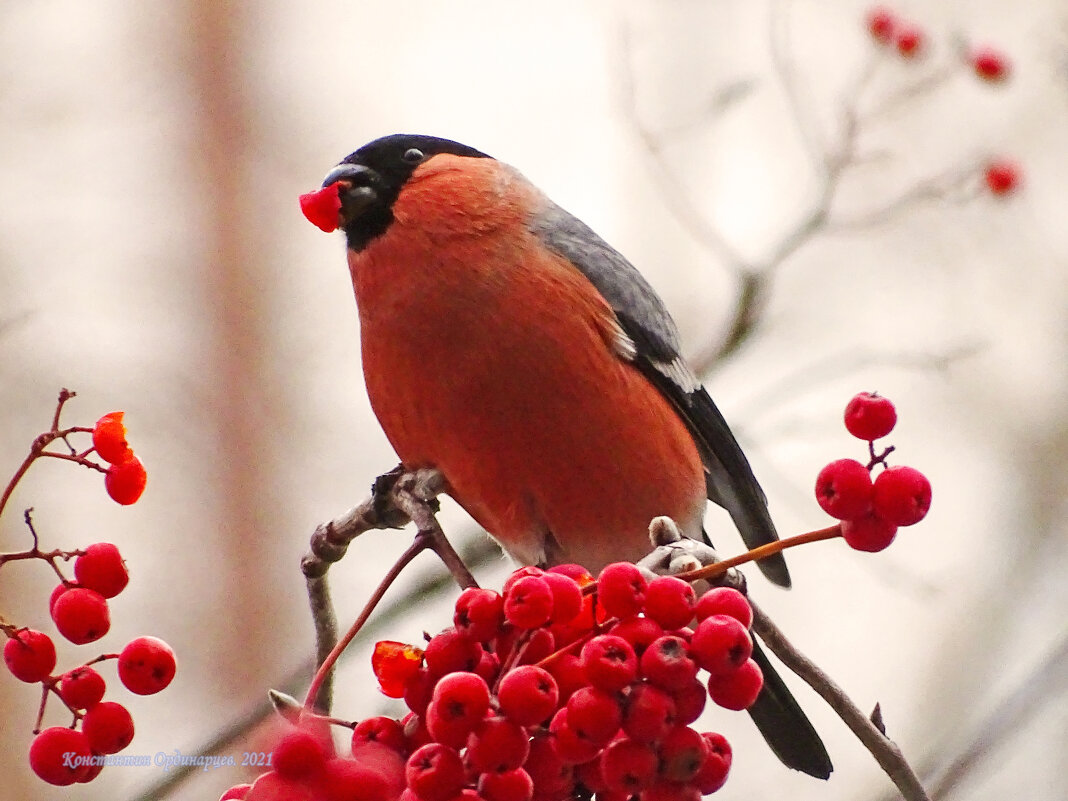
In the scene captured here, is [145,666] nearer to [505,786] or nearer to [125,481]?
[125,481]

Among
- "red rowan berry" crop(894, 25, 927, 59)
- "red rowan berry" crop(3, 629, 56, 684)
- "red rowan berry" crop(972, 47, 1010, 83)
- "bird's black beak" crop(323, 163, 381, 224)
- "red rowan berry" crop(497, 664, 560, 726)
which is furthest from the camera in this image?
"red rowan berry" crop(972, 47, 1010, 83)

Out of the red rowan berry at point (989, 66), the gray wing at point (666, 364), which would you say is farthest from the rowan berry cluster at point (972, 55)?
the gray wing at point (666, 364)

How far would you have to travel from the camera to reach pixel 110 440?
146 centimetres

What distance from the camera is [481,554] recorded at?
2781 mm

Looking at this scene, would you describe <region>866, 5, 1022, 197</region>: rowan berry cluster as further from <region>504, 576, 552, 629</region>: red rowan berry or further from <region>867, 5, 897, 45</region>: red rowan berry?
<region>504, 576, 552, 629</region>: red rowan berry

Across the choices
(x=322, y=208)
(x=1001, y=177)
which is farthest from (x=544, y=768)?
(x=1001, y=177)

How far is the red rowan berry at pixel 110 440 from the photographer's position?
1458 mm

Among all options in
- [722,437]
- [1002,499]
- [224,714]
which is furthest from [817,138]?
[224,714]

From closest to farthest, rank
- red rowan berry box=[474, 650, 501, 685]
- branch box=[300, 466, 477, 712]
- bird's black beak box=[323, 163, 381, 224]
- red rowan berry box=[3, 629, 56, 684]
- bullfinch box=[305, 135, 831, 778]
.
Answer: red rowan berry box=[474, 650, 501, 685] → red rowan berry box=[3, 629, 56, 684] → branch box=[300, 466, 477, 712] → bullfinch box=[305, 135, 831, 778] → bird's black beak box=[323, 163, 381, 224]

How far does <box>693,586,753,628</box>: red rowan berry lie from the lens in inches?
49.3

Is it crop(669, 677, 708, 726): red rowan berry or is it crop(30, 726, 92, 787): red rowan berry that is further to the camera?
crop(30, 726, 92, 787): red rowan berry

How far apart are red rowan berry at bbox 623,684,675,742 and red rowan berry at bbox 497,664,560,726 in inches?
2.9

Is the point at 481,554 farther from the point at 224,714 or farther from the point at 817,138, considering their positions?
the point at 224,714

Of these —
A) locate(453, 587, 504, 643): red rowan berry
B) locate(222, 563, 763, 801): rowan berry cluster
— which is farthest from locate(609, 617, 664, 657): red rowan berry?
locate(453, 587, 504, 643): red rowan berry
